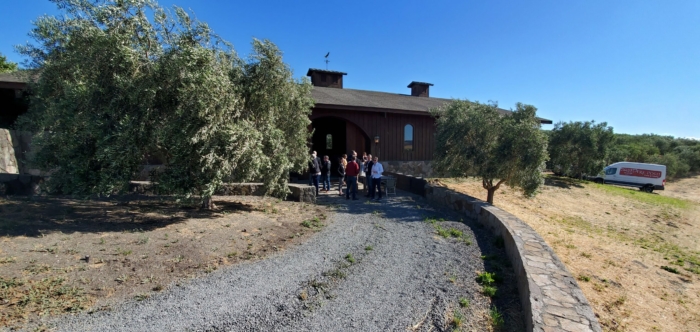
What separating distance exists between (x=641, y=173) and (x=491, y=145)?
798 inches

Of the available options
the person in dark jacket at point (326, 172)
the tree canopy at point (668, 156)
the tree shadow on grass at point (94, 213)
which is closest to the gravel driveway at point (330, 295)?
the tree shadow on grass at point (94, 213)

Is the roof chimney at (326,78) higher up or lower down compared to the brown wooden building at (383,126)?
higher up

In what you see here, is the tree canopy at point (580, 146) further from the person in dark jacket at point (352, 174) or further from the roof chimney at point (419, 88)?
the person in dark jacket at point (352, 174)

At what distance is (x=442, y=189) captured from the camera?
33.4 ft

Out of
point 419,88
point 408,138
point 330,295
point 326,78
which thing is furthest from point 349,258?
point 419,88

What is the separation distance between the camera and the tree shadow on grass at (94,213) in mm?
5652

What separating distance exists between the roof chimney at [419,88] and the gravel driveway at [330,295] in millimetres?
18496

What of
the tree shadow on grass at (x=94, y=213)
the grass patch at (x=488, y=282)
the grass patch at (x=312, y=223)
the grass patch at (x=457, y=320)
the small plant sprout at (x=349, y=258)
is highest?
the tree shadow on grass at (x=94, y=213)

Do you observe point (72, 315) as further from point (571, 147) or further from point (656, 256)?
point (571, 147)

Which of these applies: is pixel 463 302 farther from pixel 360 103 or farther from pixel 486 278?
pixel 360 103

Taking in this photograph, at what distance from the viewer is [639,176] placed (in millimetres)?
22188

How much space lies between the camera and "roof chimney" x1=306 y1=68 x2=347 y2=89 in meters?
19.1

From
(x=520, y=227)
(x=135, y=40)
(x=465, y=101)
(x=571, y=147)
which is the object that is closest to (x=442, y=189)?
(x=465, y=101)

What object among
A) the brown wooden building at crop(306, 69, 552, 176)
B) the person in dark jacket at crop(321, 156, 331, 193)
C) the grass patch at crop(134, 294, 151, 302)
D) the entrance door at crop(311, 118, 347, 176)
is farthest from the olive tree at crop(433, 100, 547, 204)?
the grass patch at crop(134, 294, 151, 302)
